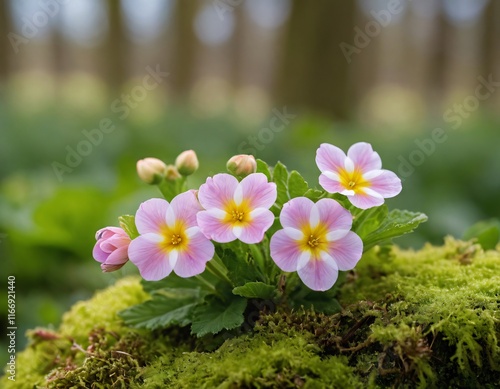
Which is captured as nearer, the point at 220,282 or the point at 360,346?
the point at 360,346

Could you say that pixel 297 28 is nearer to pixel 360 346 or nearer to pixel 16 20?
pixel 360 346

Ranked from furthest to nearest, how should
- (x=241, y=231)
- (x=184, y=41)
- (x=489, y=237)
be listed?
1. (x=184, y=41)
2. (x=489, y=237)
3. (x=241, y=231)

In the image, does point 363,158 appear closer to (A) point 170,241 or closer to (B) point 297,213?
(B) point 297,213

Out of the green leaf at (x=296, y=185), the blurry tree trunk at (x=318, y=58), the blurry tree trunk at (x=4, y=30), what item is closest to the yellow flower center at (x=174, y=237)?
the green leaf at (x=296, y=185)

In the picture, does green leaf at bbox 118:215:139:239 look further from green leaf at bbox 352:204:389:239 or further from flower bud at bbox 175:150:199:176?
green leaf at bbox 352:204:389:239

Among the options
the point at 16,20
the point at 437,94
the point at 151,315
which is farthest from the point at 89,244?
the point at 437,94

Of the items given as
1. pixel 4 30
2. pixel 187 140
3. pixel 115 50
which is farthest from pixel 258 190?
pixel 4 30

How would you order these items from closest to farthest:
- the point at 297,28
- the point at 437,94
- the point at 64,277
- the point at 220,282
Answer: the point at 220,282, the point at 64,277, the point at 297,28, the point at 437,94
